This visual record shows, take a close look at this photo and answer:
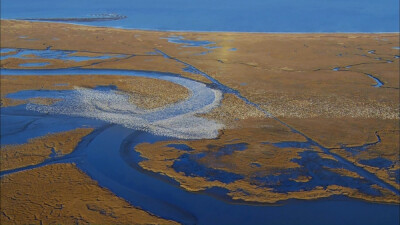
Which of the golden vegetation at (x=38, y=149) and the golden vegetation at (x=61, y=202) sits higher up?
the golden vegetation at (x=38, y=149)

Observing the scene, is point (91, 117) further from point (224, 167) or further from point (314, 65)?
point (314, 65)

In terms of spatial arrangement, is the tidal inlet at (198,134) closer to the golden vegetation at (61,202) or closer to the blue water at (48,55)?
the golden vegetation at (61,202)

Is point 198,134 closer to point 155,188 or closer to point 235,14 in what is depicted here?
point 155,188

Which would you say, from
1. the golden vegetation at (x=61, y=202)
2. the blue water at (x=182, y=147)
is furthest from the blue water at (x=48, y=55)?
the golden vegetation at (x=61, y=202)

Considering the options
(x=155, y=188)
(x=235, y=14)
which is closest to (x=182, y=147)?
(x=155, y=188)

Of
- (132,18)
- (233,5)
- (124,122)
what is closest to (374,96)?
(124,122)

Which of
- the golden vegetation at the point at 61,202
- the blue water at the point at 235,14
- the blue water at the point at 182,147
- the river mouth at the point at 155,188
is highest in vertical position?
the blue water at the point at 235,14

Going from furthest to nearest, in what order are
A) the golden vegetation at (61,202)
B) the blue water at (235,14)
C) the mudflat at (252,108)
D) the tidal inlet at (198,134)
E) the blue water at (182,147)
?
1. the blue water at (235,14)
2. the blue water at (182,147)
3. the mudflat at (252,108)
4. the tidal inlet at (198,134)
5. the golden vegetation at (61,202)

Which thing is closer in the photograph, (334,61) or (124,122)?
(124,122)

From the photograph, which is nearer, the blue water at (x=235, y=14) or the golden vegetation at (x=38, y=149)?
the golden vegetation at (x=38, y=149)
